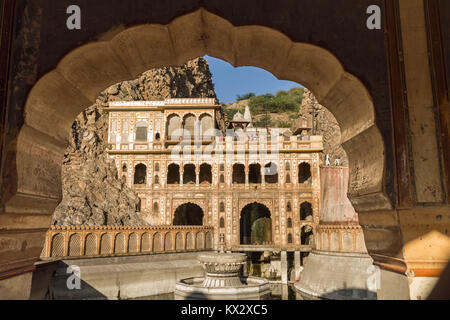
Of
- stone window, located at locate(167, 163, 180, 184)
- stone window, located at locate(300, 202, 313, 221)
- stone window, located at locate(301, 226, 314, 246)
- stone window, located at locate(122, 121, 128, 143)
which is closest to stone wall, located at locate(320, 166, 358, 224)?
stone window, located at locate(300, 202, 313, 221)

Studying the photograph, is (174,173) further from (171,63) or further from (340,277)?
(171,63)

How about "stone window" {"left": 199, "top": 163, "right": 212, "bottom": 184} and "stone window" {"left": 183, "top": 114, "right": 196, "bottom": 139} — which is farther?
"stone window" {"left": 199, "top": 163, "right": 212, "bottom": 184}

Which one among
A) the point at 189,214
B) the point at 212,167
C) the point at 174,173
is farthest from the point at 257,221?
the point at 174,173

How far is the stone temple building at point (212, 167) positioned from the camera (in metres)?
29.7

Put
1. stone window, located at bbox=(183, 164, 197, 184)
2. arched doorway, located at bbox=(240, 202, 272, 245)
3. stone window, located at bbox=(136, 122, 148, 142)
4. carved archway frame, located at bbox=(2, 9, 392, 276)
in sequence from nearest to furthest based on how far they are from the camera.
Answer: carved archway frame, located at bbox=(2, 9, 392, 276) → stone window, located at bbox=(136, 122, 148, 142) → stone window, located at bbox=(183, 164, 197, 184) → arched doorway, located at bbox=(240, 202, 272, 245)

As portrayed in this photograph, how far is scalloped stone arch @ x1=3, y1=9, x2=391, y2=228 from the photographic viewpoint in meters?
3.44

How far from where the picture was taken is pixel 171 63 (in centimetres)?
420

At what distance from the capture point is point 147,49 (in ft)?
12.7

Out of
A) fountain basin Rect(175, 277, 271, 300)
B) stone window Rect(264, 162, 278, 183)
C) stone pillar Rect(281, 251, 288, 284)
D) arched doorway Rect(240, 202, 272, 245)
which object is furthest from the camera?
arched doorway Rect(240, 202, 272, 245)

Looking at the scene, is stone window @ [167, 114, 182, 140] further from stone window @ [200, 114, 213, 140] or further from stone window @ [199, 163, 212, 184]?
stone window @ [199, 163, 212, 184]

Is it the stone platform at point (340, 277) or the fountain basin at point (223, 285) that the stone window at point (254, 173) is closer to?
the stone platform at point (340, 277)

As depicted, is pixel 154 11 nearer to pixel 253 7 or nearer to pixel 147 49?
pixel 147 49

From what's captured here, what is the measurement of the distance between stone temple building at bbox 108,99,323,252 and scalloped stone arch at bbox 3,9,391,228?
25335mm

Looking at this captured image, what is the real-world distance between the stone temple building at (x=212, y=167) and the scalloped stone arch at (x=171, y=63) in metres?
25.3
